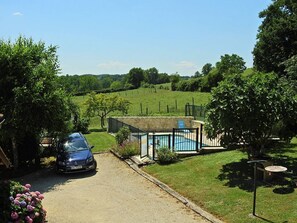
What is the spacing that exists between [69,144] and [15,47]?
207 inches

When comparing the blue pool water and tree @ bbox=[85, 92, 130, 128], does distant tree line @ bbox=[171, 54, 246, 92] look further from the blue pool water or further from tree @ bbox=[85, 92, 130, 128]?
the blue pool water

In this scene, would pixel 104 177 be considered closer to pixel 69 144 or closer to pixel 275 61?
pixel 69 144

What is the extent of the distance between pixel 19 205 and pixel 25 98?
797 cm

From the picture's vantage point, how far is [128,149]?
61.9 ft

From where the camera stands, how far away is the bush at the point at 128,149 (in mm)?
18698

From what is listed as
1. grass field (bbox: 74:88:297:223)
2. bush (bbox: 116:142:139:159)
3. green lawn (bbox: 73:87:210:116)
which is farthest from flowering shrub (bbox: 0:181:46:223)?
green lawn (bbox: 73:87:210:116)

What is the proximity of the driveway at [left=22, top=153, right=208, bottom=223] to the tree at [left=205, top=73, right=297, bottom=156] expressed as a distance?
3479 mm

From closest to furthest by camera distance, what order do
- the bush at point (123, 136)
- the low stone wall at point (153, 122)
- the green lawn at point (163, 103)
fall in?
the bush at point (123, 136) < the low stone wall at point (153, 122) < the green lawn at point (163, 103)

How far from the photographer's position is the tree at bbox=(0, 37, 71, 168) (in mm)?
15254

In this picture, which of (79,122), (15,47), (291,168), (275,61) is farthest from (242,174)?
(79,122)

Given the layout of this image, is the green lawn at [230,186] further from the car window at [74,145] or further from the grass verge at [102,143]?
the grass verge at [102,143]

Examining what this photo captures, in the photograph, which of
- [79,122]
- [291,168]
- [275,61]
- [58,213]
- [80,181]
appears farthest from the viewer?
[79,122]

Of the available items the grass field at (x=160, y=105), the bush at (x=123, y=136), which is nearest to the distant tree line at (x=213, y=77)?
the grass field at (x=160, y=105)

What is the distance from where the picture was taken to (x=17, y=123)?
50.2 feet
